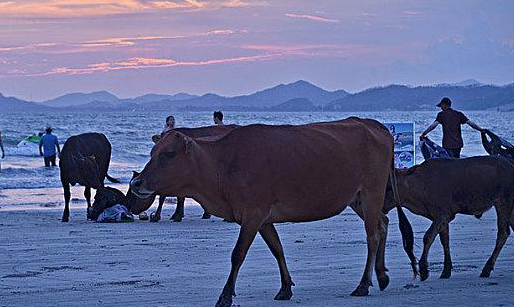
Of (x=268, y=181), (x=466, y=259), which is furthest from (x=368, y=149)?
(x=466, y=259)

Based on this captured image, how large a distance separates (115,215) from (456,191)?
26.9ft

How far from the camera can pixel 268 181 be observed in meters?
9.27

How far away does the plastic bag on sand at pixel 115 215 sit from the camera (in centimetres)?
1797

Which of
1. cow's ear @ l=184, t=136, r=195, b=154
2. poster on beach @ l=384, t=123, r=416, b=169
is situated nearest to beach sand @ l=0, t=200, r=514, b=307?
cow's ear @ l=184, t=136, r=195, b=154

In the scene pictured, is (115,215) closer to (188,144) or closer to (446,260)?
(446,260)

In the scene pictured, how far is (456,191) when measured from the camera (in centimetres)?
1123

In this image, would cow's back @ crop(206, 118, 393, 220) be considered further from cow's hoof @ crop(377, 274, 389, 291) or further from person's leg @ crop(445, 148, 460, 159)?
person's leg @ crop(445, 148, 460, 159)

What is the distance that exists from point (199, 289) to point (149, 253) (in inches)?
130

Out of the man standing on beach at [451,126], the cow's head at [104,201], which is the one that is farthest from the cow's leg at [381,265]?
the cow's head at [104,201]

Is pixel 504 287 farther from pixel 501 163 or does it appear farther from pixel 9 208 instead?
pixel 9 208

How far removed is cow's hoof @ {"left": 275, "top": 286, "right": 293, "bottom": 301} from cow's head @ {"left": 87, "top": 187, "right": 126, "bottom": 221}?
8981 mm

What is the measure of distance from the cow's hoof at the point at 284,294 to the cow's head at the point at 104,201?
8981 mm

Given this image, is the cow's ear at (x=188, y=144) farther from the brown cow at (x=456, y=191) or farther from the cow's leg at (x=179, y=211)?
the cow's leg at (x=179, y=211)

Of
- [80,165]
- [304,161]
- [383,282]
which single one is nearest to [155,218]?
[80,165]
